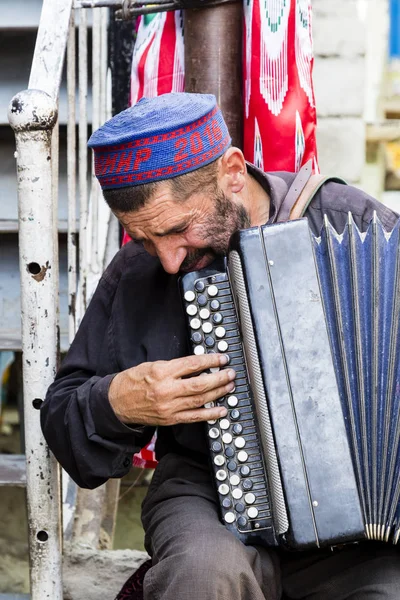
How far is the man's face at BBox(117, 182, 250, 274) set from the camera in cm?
218

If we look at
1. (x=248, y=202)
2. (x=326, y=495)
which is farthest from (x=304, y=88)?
(x=326, y=495)

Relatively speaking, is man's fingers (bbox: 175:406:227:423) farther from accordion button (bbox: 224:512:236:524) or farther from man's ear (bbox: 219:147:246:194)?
man's ear (bbox: 219:147:246:194)

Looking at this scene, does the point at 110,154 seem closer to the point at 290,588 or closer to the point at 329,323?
the point at 329,323

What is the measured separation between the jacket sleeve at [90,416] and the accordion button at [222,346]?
31 centimetres

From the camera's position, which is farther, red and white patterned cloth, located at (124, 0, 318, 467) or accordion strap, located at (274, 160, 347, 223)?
red and white patterned cloth, located at (124, 0, 318, 467)

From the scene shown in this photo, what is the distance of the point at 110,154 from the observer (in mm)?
2115

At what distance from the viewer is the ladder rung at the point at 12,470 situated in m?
2.64

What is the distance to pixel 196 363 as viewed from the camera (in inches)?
81.7

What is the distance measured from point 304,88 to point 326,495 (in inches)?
50.8

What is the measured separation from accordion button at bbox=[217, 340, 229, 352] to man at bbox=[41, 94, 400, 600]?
2cm

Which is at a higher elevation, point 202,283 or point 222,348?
point 202,283

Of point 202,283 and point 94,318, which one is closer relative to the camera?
point 202,283

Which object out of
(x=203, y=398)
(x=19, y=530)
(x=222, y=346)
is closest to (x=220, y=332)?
(x=222, y=346)

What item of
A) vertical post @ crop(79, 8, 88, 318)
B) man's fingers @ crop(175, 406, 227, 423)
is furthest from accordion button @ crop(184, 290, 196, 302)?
vertical post @ crop(79, 8, 88, 318)
